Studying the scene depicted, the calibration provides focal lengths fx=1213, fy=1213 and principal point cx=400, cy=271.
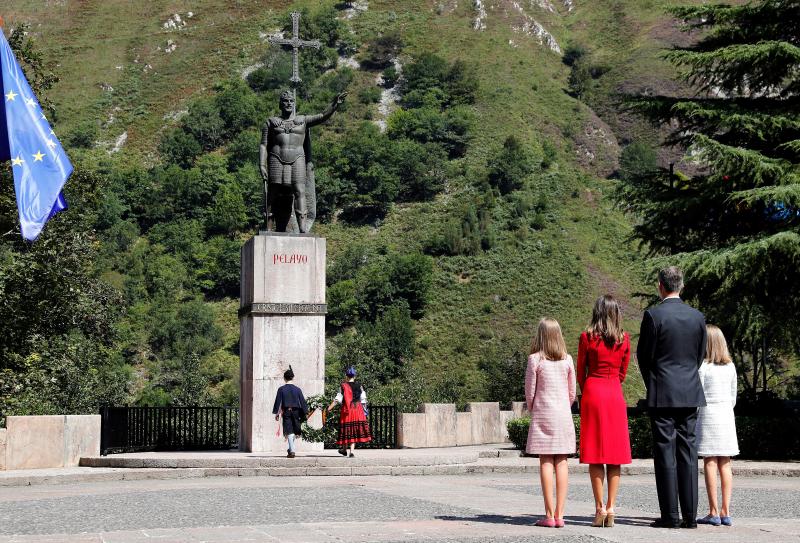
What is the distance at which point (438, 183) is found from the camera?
134m

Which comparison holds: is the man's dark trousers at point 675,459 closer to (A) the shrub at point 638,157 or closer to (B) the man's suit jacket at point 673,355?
(B) the man's suit jacket at point 673,355

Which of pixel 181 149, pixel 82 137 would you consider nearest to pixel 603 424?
pixel 181 149

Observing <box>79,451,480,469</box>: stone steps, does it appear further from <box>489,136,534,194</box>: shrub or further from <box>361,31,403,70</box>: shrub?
<box>361,31,403,70</box>: shrub

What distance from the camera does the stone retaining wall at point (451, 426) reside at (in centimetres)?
2730

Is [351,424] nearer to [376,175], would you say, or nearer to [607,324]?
[607,324]

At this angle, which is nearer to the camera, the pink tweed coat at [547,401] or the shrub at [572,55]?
the pink tweed coat at [547,401]

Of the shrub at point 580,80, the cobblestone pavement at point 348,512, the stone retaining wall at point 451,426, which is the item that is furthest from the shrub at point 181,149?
the cobblestone pavement at point 348,512

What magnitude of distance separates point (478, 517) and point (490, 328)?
92637 millimetres

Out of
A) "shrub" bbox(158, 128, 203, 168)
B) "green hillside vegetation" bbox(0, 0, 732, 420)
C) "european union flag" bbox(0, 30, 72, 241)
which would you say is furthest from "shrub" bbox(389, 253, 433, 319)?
"european union flag" bbox(0, 30, 72, 241)

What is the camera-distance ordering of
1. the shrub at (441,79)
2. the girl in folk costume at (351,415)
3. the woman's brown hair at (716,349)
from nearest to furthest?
the woman's brown hair at (716,349), the girl in folk costume at (351,415), the shrub at (441,79)

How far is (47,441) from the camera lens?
20.7 meters

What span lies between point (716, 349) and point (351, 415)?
10470 millimetres

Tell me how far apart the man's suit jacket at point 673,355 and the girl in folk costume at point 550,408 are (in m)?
Answer: 0.68

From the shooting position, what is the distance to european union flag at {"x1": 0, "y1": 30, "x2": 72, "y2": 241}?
13.6 metres
